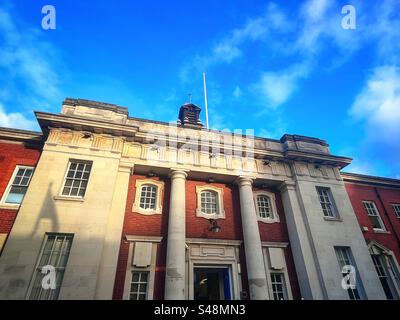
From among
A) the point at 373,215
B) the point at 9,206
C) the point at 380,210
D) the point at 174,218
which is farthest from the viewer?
the point at 380,210

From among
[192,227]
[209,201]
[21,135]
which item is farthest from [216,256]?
[21,135]

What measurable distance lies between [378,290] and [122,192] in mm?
13110

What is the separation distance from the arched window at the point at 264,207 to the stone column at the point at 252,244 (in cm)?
118

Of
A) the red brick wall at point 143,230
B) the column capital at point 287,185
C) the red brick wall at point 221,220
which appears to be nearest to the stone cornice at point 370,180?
the column capital at point 287,185

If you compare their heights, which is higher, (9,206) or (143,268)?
(9,206)

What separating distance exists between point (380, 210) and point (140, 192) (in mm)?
15865

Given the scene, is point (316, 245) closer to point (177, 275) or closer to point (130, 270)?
point (177, 275)

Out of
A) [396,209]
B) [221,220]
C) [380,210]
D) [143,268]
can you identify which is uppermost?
[396,209]

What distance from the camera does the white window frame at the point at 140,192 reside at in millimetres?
11523

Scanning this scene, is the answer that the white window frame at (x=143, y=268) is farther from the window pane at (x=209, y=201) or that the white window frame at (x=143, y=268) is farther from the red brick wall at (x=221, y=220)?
the window pane at (x=209, y=201)

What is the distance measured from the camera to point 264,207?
13.8 meters

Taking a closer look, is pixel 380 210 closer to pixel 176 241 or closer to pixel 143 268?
pixel 176 241

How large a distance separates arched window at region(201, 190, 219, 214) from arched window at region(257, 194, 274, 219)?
8.47ft
